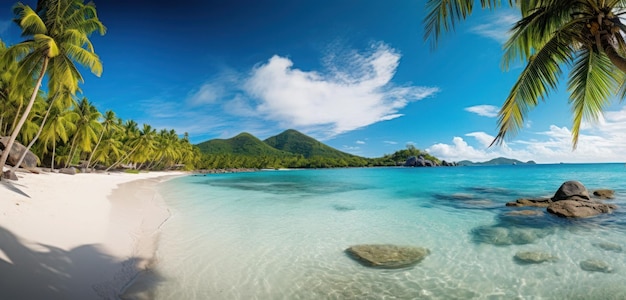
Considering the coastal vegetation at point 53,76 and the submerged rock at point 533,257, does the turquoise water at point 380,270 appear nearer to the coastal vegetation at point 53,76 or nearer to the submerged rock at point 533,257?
the submerged rock at point 533,257

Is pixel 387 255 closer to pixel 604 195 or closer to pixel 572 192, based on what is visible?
pixel 572 192

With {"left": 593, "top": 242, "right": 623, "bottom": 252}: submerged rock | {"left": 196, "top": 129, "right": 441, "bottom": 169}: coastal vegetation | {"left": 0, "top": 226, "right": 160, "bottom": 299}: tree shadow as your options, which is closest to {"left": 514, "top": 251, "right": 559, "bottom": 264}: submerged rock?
{"left": 593, "top": 242, "right": 623, "bottom": 252}: submerged rock

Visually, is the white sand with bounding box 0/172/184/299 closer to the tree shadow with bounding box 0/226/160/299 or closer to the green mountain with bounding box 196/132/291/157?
the tree shadow with bounding box 0/226/160/299

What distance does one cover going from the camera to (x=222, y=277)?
18.1ft

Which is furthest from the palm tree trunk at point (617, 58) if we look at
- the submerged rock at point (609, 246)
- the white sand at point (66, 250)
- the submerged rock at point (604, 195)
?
the submerged rock at point (604, 195)

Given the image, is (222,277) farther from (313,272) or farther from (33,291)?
(33,291)

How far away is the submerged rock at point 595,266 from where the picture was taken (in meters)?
5.75

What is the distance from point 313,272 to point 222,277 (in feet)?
6.10

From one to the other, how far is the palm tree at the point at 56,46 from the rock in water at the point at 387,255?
47.0 ft

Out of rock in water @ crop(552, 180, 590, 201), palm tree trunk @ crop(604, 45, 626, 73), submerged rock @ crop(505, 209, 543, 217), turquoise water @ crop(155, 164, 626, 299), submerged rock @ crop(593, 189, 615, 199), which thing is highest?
palm tree trunk @ crop(604, 45, 626, 73)

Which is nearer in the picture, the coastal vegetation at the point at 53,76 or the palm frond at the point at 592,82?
the palm frond at the point at 592,82

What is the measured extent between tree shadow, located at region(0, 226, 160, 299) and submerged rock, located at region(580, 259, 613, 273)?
8.73 metres

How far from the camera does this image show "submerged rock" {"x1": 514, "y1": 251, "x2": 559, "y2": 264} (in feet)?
20.6

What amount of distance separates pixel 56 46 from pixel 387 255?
1532cm
